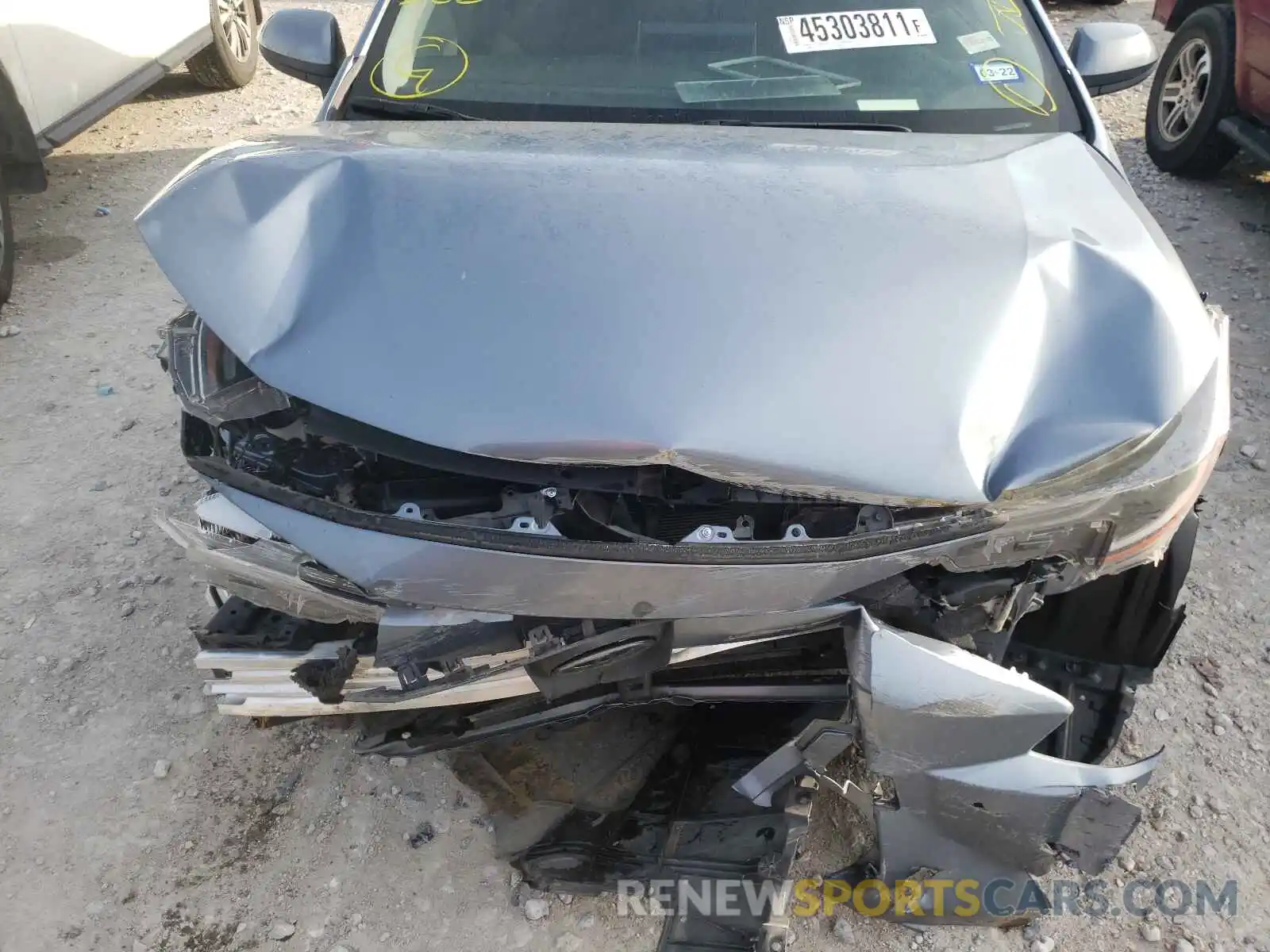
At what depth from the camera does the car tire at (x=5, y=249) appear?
4.31 m

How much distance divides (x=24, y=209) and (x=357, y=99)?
150 inches

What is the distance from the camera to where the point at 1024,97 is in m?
2.42

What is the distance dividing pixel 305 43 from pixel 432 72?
1.98 feet

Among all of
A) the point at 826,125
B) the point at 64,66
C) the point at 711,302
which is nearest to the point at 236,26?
the point at 64,66

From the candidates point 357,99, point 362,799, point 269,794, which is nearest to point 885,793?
point 362,799

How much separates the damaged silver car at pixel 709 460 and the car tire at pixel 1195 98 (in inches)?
140

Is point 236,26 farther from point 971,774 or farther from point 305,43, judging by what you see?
point 971,774

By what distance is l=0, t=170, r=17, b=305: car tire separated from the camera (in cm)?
431

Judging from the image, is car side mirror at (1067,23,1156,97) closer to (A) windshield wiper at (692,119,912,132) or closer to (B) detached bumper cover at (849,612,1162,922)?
(A) windshield wiper at (692,119,912,132)

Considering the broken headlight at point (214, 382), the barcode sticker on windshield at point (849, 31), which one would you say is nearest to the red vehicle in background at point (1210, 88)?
the barcode sticker on windshield at point (849, 31)

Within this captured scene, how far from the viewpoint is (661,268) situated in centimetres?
173

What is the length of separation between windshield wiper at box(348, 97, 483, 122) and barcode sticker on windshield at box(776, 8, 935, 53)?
2.73ft

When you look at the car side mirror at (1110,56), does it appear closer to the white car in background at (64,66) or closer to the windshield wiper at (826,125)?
the windshield wiper at (826,125)

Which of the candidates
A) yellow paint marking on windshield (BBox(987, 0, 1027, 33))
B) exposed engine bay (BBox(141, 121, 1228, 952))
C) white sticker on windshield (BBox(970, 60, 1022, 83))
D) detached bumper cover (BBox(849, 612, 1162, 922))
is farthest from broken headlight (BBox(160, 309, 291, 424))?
yellow paint marking on windshield (BBox(987, 0, 1027, 33))
